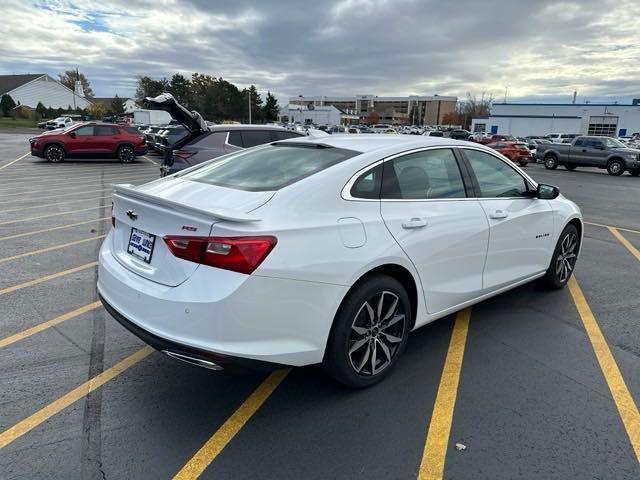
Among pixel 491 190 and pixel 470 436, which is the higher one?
pixel 491 190

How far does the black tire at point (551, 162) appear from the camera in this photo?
24828 millimetres

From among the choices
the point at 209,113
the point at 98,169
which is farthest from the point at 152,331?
the point at 209,113

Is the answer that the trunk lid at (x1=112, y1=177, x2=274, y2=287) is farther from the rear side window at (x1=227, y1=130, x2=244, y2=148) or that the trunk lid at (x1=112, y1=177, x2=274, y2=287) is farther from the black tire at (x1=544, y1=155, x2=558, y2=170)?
the black tire at (x1=544, y1=155, x2=558, y2=170)

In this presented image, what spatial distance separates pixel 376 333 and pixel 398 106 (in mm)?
168002

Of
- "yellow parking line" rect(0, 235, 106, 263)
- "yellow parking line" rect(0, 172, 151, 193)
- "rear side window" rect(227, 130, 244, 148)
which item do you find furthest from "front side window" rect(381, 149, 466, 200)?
"yellow parking line" rect(0, 172, 151, 193)

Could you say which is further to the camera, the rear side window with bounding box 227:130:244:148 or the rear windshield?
the rear side window with bounding box 227:130:244:148

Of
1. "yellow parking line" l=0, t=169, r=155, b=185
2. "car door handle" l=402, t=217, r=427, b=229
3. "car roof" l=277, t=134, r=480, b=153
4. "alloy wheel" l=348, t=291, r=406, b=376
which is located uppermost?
"car roof" l=277, t=134, r=480, b=153

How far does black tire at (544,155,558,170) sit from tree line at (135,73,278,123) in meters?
74.3

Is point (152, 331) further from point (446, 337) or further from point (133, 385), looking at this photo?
point (446, 337)

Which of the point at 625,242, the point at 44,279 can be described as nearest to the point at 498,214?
the point at 44,279

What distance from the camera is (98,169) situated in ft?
59.0

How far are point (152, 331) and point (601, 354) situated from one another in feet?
11.0

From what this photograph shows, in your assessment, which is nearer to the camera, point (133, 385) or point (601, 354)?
point (133, 385)

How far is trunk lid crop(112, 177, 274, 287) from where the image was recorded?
8.96ft
